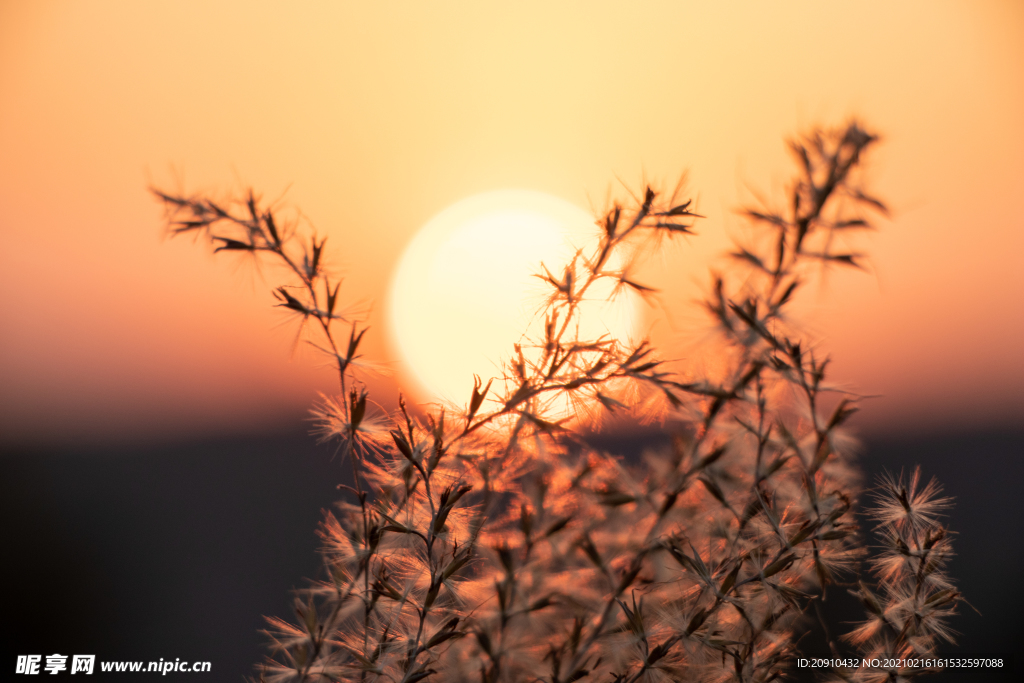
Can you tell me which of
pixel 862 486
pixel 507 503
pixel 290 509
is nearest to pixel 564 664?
pixel 507 503

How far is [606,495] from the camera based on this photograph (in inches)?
40.7

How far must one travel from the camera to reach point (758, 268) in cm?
107

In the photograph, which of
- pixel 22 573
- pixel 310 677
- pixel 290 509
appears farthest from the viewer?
pixel 22 573

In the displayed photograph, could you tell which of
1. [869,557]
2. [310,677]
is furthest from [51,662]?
[869,557]

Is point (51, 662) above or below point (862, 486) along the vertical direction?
below

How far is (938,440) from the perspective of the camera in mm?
4020

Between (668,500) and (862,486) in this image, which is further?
(862,486)

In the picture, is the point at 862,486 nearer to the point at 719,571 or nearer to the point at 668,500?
the point at 719,571

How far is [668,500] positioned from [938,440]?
4.16 metres

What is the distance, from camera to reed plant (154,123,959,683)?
1012 millimetres

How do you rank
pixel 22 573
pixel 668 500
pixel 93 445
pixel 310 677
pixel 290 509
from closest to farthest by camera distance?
1. pixel 668 500
2. pixel 310 677
3. pixel 290 509
4. pixel 22 573
5. pixel 93 445

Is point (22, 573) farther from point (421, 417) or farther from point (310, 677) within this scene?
point (421, 417)

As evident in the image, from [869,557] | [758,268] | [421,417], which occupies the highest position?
[758,268]

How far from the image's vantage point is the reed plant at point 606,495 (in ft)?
3.32
